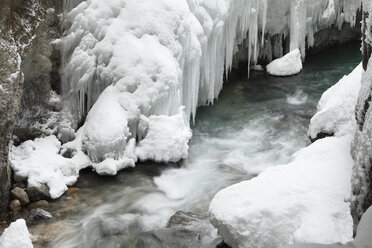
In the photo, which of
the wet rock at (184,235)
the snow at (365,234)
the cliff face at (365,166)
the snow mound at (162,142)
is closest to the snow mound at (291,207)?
the cliff face at (365,166)

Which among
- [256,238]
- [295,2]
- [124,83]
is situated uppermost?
[295,2]

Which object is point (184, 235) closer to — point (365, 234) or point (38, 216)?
point (38, 216)

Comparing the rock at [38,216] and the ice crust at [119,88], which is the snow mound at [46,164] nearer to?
the ice crust at [119,88]

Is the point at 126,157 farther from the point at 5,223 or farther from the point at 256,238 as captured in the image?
the point at 256,238

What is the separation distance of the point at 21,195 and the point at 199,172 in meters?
2.72

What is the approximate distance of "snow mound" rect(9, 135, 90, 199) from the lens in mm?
6195

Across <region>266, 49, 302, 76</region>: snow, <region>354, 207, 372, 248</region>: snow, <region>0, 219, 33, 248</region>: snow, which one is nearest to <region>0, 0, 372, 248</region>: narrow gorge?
<region>0, 219, 33, 248</region>: snow

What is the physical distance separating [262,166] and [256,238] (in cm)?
305

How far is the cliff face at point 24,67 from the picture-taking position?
5754mm

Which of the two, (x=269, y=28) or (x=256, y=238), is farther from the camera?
(x=269, y=28)

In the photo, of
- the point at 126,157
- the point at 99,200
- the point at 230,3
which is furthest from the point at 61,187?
the point at 230,3

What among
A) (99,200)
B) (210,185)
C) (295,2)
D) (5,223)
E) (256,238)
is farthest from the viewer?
(295,2)

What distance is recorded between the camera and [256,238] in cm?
425

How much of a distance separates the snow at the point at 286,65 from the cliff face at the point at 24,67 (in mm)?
6756
